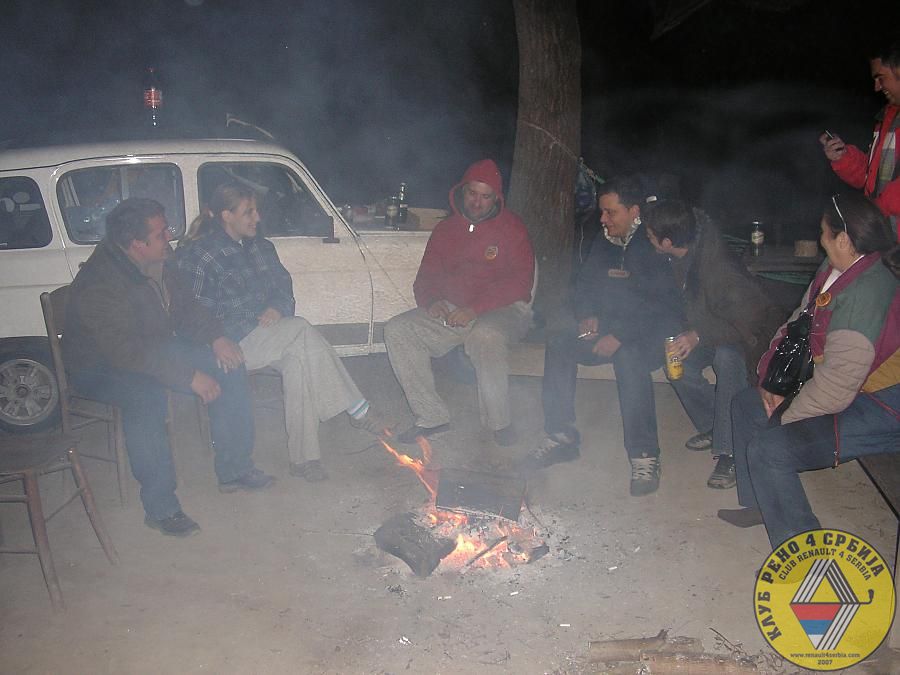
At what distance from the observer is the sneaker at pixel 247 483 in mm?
4742

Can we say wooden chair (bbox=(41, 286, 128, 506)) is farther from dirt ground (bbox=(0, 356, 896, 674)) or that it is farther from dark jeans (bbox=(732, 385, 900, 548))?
dark jeans (bbox=(732, 385, 900, 548))

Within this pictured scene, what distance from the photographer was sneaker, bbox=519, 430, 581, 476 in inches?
197

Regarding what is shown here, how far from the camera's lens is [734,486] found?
4.73 m

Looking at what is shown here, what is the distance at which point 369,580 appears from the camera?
3.85m

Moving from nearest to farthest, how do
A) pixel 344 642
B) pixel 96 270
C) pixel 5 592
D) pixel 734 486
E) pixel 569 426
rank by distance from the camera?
pixel 344 642, pixel 5 592, pixel 96 270, pixel 734 486, pixel 569 426

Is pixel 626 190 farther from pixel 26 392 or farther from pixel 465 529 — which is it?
pixel 26 392

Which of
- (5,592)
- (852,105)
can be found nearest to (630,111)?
(852,105)

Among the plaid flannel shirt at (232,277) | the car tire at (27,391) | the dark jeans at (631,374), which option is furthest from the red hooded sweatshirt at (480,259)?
the car tire at (27,391)

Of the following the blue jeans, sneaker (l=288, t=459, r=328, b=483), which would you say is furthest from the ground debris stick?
the blue jeans

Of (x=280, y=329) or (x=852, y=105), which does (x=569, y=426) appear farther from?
(x=852, y=105)

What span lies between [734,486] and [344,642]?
2524 mm

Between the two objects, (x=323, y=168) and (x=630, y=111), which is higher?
(x=630, y=111)

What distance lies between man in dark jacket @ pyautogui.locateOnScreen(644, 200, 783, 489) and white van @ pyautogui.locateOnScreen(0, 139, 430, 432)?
2.52 metres

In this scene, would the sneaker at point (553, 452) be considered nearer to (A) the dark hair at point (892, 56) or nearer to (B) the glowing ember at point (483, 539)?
(B) the glowing ember at point (483, 539)
